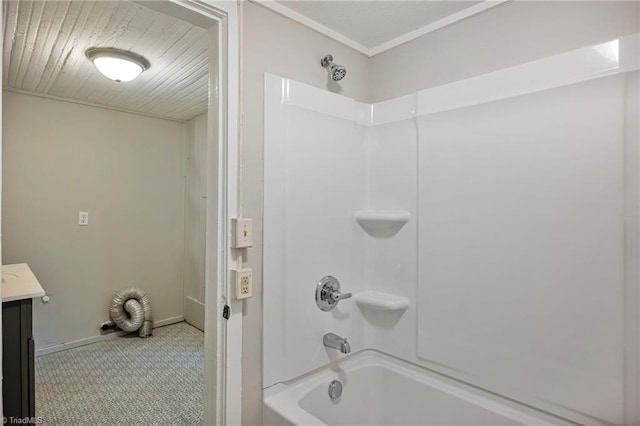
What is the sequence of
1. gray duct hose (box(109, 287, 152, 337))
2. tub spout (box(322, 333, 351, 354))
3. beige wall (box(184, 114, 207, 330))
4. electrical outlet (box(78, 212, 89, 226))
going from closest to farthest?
tub spout (box(322, 333, 351, 354)) → electrical outlet (box(78, 212, 89, 226)) → gray duct hose (box(109, 287, 152, 337)) → beige wall (box(184, 114, 207, 330))

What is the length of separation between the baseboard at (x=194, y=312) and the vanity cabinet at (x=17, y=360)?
1988mm

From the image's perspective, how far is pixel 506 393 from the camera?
4.91ft

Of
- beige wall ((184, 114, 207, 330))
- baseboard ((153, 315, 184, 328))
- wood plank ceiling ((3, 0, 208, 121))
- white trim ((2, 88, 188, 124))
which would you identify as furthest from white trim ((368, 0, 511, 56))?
baseboard ((153, 315, 184, 328))

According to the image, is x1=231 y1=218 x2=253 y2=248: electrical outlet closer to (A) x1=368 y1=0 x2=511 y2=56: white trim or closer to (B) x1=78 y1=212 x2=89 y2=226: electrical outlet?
(A) x1=368 y1=0 x2=511 y2=56: white trim

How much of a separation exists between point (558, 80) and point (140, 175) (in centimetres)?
361

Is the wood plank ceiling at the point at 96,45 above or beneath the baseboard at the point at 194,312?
above

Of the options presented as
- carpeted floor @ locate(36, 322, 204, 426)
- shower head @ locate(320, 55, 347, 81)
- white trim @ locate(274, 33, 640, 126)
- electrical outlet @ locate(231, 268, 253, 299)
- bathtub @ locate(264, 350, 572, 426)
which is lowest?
carpeted floor @ locate(36, 322, 204, 426)

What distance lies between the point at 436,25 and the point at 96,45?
1928 millimetres

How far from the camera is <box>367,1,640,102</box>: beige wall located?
4.22 ft

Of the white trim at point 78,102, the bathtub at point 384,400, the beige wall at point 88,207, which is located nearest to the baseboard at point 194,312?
the beige wall at point 88,207

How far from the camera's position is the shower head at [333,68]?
1.72m

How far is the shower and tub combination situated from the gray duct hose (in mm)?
2469

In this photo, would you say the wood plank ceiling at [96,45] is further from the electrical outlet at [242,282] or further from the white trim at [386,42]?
the electrical outlet at [242,282]

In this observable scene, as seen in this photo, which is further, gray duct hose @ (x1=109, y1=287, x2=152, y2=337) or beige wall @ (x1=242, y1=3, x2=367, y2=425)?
gray duct hose @ (x1=109, y1=287, x2=152, y2=337)
